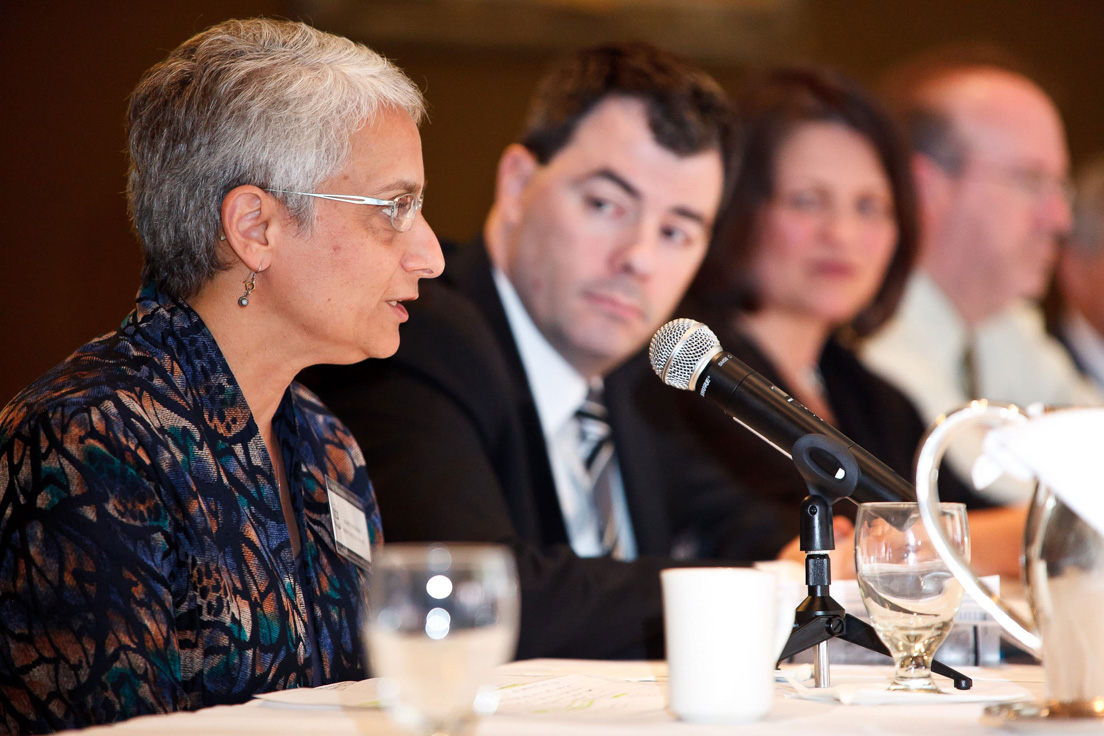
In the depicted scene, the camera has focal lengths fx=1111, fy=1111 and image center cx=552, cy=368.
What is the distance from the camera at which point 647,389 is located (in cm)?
260

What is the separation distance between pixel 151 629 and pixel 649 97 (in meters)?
1.49

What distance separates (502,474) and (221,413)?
86 centimetres

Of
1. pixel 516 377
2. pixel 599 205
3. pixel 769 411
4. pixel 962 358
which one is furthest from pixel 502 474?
pixel 962 358

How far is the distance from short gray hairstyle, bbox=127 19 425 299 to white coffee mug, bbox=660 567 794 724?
72 cm

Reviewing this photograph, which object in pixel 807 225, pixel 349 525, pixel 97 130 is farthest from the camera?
pixel 97 130

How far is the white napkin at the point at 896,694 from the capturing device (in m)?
0.89

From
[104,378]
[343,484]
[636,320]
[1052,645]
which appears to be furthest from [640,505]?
[1052,645]

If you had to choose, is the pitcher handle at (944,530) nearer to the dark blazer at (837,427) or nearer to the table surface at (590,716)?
the table surface at (590,716)

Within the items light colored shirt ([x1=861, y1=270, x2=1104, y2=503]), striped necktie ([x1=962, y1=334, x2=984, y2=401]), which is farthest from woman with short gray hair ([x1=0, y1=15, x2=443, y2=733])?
striped necktie ([x1=962, y1=334, x2=984, y2=401])

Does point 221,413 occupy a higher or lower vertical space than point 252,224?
lower

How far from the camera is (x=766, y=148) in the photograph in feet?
9.10

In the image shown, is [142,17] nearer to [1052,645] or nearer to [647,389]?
[647,389]

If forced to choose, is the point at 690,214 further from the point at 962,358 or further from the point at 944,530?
the point at 962,358

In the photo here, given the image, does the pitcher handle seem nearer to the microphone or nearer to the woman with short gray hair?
the microphone
